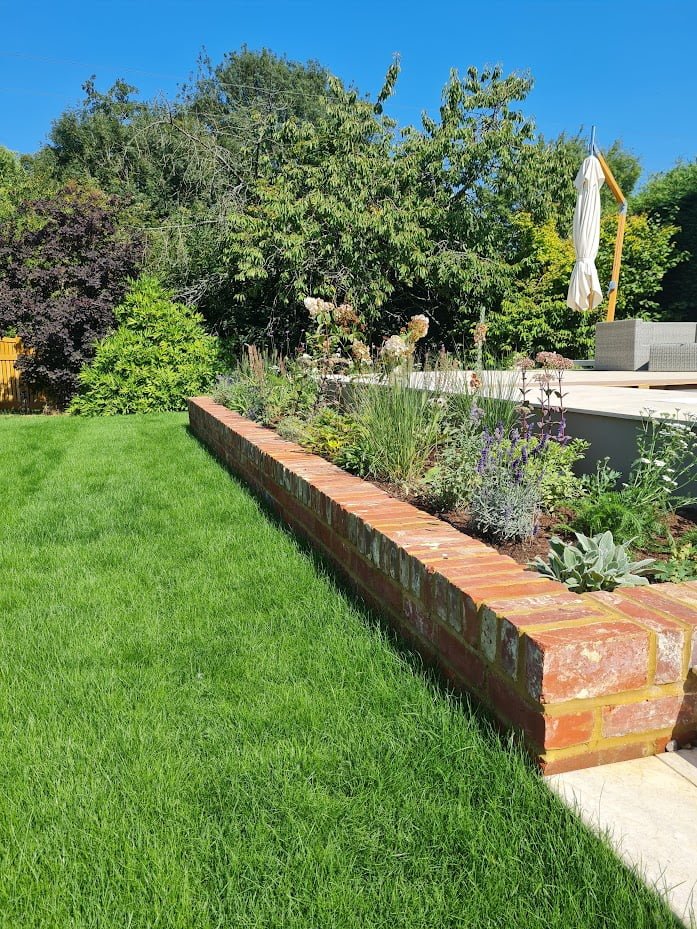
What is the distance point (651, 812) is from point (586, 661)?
0.33 meters

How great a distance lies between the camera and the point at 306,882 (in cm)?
137

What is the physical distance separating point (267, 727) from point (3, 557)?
2.16m

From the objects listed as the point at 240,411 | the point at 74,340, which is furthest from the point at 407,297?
the point at 240,411

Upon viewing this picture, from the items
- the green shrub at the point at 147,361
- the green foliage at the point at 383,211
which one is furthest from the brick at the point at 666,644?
the green shrub at the point at 147,361

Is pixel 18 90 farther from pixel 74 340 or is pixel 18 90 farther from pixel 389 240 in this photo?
pixel 389 240

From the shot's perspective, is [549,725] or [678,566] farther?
[678,566]

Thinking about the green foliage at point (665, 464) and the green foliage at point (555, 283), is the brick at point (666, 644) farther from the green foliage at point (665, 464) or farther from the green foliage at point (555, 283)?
the green foliage at point (555, 283)

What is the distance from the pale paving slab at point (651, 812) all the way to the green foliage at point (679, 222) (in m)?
18.3

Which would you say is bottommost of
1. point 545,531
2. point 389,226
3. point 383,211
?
point 545,531

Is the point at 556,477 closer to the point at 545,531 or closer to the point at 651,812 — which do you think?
the point at 545,531

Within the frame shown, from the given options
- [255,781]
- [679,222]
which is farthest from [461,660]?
[679,222]

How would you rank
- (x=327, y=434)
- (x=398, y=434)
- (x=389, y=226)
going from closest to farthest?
(x=398, y=434), (x=327, y=434), (x=389, y=226)

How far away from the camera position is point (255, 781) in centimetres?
168

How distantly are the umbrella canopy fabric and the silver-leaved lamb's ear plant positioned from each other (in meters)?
7.96
